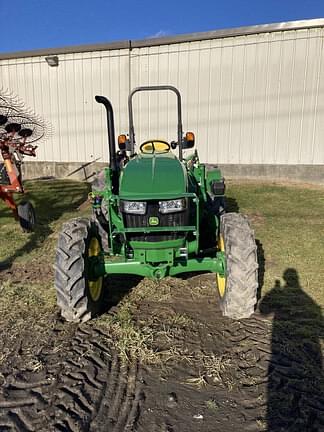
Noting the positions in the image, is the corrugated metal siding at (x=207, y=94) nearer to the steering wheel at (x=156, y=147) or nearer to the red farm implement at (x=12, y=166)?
the red farm implement at (x=12, y=166)

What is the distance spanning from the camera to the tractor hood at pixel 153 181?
11.2ft

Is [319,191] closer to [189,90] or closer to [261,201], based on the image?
[261,201]

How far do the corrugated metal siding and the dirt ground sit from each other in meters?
7.77

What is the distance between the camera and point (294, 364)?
9.50 feet

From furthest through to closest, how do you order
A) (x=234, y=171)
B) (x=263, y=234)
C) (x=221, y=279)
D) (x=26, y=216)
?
(x=234, y=171), (x=26, y=216), (x=263, y=234), (x=221, y=279)

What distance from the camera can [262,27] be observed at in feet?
34.7

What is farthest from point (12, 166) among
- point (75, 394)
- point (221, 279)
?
point (75, 394)

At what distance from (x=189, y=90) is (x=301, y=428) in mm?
10423

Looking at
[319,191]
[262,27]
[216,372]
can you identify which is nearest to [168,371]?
Answer: [216,372]

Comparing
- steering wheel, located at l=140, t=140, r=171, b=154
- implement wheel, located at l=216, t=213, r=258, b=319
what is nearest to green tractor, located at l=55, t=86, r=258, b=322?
implement wheel, located at l=216, t=213, r=258, b=319

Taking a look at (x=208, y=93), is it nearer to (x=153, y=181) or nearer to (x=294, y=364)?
(x=153, y=181)

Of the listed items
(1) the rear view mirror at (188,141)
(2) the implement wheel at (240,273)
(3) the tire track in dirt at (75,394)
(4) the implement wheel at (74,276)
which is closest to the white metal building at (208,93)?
(1) the rear view mirror at (188,141)

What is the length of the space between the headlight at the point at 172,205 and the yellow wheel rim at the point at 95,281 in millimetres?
782

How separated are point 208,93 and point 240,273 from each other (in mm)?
8939
